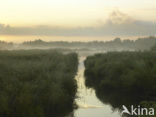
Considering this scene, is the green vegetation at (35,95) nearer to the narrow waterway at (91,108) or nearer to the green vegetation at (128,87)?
the narrow waterway at (91,108)

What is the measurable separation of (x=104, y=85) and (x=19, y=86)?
10.9 m

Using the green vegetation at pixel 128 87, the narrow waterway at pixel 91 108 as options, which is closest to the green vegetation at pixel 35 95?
the narrow waterway at pixel 91 108

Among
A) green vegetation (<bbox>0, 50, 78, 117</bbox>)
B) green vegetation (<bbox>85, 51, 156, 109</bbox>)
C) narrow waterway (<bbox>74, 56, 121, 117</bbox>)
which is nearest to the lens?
green vegetation (<bbox>0, 50, 78, 117</bbox>)

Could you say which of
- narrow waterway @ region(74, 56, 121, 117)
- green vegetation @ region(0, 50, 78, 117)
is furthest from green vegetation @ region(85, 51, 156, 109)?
green vegetation @ region(0, 50, 78, 117)

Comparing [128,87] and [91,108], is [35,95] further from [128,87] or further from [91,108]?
[128,87]

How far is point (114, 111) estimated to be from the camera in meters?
17.1

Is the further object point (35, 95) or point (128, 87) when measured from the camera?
point (128, 87)

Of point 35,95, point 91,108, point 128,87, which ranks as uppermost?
point 35,95

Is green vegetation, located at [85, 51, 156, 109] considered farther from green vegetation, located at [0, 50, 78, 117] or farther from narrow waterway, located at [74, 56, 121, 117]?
green vegetation, located at [0, 50, 78, 117]

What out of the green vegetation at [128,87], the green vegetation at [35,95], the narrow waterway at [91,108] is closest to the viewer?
the green vegetation at [35,95]

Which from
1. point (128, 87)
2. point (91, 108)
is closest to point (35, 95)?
point (91, 108)

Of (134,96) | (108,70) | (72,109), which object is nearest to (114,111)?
(72,109)

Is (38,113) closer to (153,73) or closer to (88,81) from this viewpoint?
(153,73)

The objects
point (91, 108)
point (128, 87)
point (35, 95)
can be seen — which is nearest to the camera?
point (35, 95)
